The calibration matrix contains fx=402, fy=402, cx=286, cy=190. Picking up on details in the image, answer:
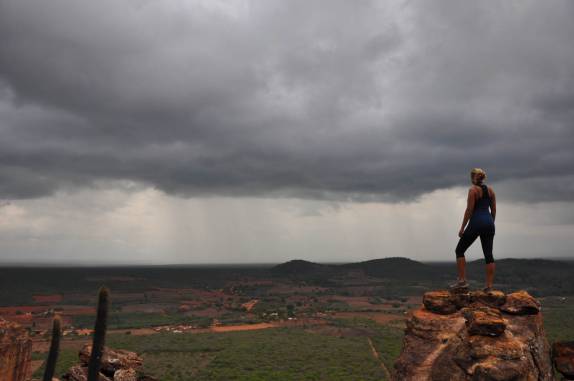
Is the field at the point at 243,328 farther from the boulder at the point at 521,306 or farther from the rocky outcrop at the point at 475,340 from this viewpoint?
the boulder at the point at 521,306

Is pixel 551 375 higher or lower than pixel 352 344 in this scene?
higher

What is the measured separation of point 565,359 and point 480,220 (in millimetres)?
5284

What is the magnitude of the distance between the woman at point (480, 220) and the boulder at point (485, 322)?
55.2 inches

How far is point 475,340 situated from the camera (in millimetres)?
12523

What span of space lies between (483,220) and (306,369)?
4961 centimetres

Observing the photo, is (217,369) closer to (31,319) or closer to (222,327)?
(222,327)

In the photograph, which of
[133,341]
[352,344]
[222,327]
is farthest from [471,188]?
[222,327]

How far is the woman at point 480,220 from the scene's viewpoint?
14867 mm

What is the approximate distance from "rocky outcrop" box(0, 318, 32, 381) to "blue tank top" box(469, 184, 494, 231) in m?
16.0

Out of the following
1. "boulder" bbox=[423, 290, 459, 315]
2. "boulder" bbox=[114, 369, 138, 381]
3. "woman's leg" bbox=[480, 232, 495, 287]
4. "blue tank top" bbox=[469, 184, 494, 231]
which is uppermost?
"blue tank top" bbox=[469, 184, 494, 231]

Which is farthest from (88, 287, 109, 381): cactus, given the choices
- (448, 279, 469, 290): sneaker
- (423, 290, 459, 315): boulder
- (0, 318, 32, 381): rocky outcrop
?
(448, 279, 469, 290): sneaker

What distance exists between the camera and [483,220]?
1484 centimetres

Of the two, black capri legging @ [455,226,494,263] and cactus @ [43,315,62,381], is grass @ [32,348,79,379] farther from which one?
black capri legging @ [455,226,494,263]

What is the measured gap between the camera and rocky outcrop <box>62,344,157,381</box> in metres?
17.9
